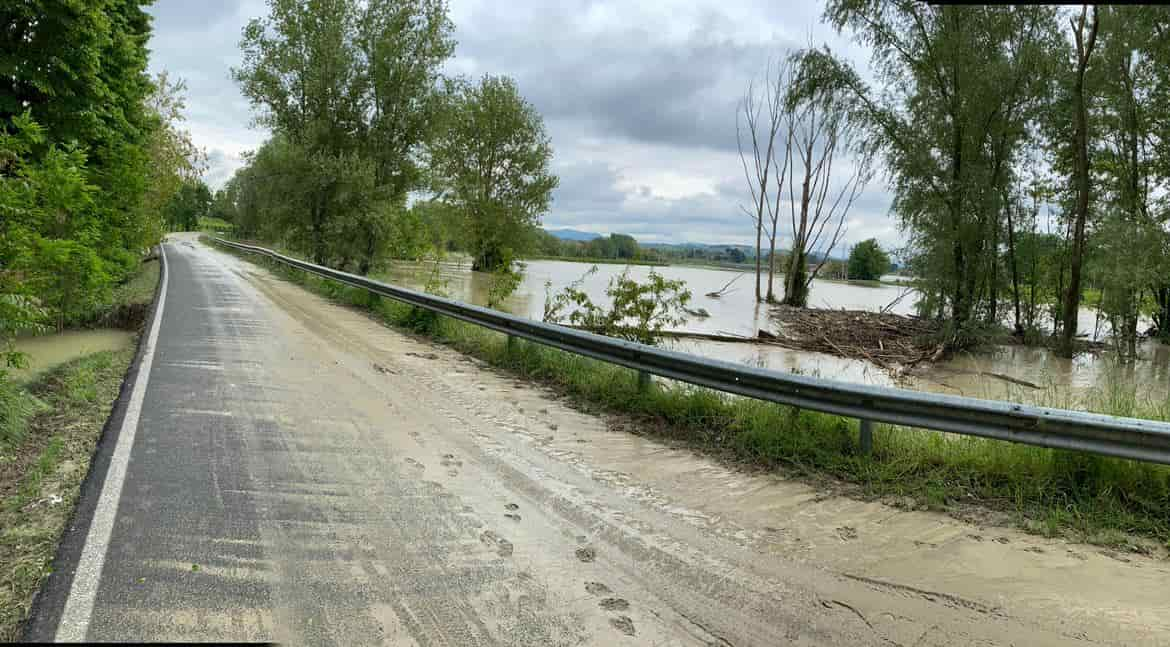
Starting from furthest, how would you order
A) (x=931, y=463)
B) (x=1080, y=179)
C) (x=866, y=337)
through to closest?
(x=866, y=337), (x=1080, y=179), (x=931, y=463)

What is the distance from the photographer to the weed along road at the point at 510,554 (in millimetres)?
3137

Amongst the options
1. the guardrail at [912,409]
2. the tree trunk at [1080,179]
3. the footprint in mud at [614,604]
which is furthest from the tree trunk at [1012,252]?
the footprint in mud at [614,604]

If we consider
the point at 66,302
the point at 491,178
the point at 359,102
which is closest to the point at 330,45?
the point at 359,102

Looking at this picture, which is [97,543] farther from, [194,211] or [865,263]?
[194,211]

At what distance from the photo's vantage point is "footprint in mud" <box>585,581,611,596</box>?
3.47m

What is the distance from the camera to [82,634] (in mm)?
2924

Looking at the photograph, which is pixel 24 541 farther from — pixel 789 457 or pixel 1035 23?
pixel 1035 23

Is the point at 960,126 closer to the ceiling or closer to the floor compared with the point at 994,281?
closer to the ceiling

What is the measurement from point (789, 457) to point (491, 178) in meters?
46.4

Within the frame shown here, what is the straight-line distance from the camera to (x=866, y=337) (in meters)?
20.0

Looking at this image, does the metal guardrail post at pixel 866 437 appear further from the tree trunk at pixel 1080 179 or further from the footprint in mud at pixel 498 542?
the tree trunk at pixel 1080 179

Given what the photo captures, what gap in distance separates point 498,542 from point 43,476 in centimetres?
349

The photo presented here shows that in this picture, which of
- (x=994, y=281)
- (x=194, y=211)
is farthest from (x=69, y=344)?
(x=194, y=211)

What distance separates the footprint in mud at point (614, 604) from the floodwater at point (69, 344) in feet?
36.7
